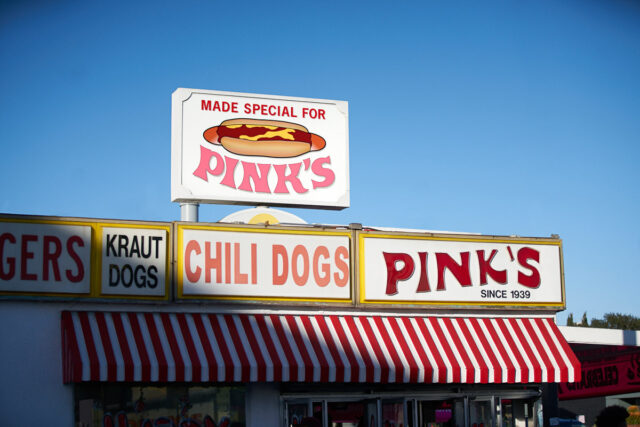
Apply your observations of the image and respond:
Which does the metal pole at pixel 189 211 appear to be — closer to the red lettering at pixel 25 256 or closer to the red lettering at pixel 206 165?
the red lettering at pixel 206 165

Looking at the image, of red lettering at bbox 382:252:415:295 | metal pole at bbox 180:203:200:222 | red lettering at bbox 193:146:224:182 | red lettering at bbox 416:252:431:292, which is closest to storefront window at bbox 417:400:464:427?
red lettering at bbox 416:252:431:292

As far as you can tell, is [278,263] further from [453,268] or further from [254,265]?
[453,268]

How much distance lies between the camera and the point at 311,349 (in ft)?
58.1

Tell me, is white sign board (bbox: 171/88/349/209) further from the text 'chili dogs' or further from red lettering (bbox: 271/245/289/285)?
red lettering (bbox: 271/245/289/285)

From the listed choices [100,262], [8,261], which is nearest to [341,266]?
[100,262]

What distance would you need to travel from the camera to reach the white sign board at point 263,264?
57.7 feet

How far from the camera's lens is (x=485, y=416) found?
63.9 feet

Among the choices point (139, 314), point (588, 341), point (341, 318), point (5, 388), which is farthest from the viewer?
point (588, 341)

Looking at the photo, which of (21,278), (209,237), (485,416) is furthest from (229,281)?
(485,416)

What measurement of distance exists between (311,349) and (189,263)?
309cm

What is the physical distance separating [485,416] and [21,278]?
10560 millimetres

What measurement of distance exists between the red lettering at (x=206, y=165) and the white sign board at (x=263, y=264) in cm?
288

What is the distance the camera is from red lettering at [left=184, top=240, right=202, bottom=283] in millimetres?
17484

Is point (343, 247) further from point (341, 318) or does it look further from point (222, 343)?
point (222, 343)
